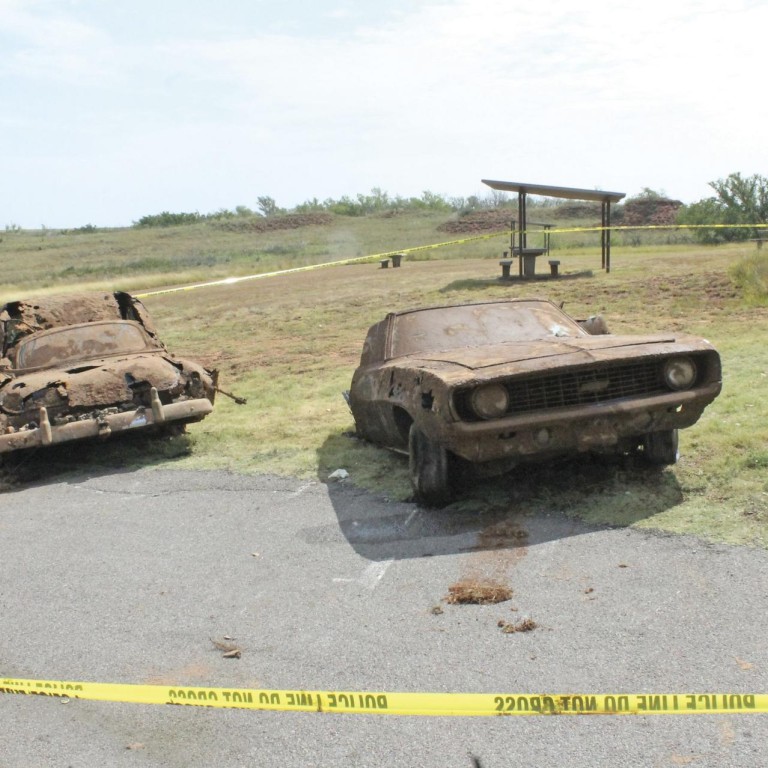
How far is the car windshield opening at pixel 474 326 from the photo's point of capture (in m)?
7.01

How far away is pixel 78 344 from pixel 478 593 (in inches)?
258

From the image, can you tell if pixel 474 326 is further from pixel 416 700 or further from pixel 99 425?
pixel 416 700

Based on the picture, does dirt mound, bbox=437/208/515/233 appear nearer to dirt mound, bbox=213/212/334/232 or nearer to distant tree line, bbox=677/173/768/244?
dirt mound, bbox=213/212/334/232

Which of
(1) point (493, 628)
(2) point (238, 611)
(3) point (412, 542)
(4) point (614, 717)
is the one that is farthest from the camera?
(3) point (412, 542)

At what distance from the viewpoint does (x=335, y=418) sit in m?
9.72

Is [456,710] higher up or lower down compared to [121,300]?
lower down

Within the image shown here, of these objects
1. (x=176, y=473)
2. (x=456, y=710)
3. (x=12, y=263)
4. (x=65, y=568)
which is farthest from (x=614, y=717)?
(x=12, y=263)

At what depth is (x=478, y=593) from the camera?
465 centimetres

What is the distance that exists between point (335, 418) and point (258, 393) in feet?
8.34

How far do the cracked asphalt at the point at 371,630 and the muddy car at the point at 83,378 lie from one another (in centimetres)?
176

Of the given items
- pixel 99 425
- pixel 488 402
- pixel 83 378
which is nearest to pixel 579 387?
pixel 488 402

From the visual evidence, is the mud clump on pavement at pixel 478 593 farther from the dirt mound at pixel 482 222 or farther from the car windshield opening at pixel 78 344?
the dirt mound at pixel 482 222

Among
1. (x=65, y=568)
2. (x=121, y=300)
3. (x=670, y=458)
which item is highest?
(x=121, y=300)

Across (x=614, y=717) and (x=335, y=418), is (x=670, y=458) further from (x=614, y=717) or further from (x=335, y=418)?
(x=335, y=418)
